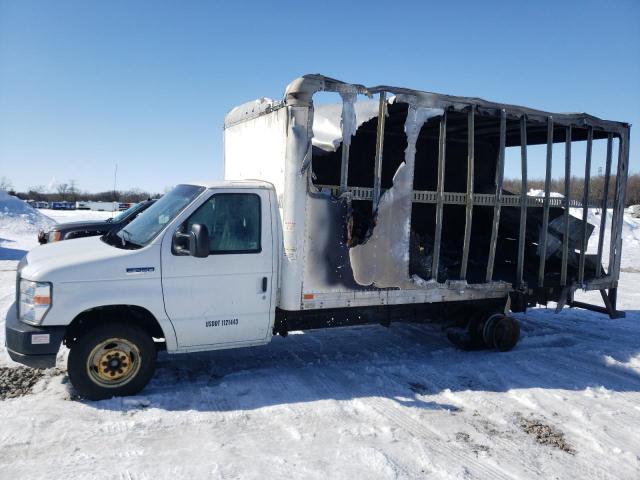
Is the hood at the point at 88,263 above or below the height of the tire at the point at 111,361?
above

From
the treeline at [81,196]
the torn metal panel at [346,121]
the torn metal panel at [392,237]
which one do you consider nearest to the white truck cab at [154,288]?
the torn metal panel at [346,121]

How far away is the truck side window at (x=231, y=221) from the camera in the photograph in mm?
5230

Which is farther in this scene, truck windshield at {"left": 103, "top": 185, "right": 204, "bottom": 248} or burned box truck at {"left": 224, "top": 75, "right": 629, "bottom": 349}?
burned box truck at {"left": 224, "top": 75, "right": 629, "bottom": 349}

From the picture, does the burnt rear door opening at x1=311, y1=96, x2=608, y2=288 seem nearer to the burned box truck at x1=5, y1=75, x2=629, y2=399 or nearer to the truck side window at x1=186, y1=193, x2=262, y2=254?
the burned box truck at x1=5, y1=75, x2=629, y2=399

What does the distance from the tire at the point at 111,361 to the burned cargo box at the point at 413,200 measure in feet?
5.12

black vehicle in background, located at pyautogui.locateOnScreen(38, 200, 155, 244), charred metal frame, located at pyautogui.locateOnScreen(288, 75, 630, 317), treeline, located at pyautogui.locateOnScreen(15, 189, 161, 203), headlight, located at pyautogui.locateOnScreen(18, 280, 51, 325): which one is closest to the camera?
headlight, located at pyautogui.locateOnScreen(18, 280, 51, 325)

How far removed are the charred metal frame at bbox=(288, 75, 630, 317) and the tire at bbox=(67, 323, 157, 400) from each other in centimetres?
246

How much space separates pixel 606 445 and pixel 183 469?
3.55m

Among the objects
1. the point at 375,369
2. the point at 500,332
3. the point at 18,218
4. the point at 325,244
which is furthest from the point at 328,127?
the point at 18,218

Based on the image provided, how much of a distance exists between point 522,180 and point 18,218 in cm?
2555

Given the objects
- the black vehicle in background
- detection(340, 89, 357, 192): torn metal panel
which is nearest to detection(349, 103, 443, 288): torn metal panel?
detection(340, 89, 357, 192): torn metal panel

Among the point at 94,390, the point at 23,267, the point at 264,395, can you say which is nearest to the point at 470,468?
the point at 264,395

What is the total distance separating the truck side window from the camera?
5230 millimetres

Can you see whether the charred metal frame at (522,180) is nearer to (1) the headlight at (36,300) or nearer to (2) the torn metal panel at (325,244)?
(2) the torn metal panel at (325,244)
